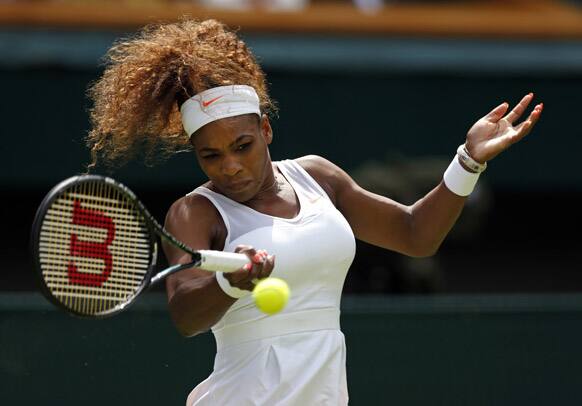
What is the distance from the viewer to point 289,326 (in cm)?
316

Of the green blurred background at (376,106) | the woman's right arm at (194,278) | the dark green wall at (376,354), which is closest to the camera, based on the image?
the woman's right arm at (194,278)

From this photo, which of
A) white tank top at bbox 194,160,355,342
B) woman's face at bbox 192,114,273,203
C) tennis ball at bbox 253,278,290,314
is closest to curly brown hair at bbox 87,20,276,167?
woman's face at bbox 192,114,273,203

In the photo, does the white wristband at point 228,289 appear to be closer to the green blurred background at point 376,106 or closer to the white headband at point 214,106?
the white headband at point 214,106

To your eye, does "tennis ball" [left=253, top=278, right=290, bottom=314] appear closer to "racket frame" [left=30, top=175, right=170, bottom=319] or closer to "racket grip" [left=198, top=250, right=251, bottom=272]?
"racket grip" [left=198, top=250, right=251, bottom=272]

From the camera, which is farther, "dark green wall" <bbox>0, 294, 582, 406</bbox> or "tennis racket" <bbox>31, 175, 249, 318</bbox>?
"dark green wall" <bbox>0, 294, 582, 406</bbox>

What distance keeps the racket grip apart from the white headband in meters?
0.44

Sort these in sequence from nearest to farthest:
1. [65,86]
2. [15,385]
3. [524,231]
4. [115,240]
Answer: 1. [115,240]
2. [15,385]
3. [65,86]
4. [524,231]

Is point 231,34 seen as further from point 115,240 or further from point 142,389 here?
point 142,389

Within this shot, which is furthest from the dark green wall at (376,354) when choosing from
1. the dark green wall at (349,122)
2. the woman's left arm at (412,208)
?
the dark green wall at (349,122)

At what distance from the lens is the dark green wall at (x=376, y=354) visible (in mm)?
4562

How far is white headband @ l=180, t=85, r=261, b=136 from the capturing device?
3.18 metres

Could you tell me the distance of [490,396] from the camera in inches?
191

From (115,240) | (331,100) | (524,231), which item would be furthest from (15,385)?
(524,231)

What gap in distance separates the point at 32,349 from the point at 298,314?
1.76 metres
